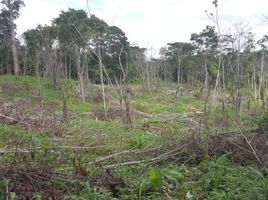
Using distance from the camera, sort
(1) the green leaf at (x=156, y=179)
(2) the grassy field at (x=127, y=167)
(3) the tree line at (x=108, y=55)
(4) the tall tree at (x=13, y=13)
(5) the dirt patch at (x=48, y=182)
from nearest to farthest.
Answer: (5) the dirt patch at (x=48, y=182), (2) the grassy field at (x=127, y=167), (1) the green leaf at (x=156, y=179), (3) the tree line at (x=108, y=55), (4) the tall tree at (x=13, y=13)

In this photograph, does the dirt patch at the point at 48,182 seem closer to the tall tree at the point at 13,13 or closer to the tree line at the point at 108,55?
the tree line at the point at 108,55

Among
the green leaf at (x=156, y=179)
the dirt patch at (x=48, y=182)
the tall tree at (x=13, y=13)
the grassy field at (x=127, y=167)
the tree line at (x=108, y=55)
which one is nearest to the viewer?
the dirt patch at (x=48, y=182)

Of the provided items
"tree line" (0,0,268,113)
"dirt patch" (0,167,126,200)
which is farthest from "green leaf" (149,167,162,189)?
"tree line" (0,0,268,113)

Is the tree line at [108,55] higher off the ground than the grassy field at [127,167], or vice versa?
the tree line at [108,55]

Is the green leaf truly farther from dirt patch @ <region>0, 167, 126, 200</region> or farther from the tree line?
the tree line

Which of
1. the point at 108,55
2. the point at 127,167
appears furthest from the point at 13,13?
the point at 127,167

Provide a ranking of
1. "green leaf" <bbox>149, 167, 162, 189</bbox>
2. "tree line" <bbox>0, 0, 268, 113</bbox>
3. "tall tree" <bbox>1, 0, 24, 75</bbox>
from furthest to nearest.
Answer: "tall tree" <bbox>1, 0, 24, 75</bbox> → "tree line" <bbox>0, 0, 268, 113</bbox> → "green leaf" <bbox>149, 167, 162, 189</bbox>

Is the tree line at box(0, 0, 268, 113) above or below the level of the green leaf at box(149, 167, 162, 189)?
above

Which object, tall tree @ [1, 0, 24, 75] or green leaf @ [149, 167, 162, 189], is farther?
tall tree @ [1, 0, 24, 75]

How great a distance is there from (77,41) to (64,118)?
16.1 meters

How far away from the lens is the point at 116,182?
4.55 meters

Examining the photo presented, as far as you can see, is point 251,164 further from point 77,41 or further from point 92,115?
point 77,41

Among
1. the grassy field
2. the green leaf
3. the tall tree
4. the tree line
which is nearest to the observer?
the grassy field

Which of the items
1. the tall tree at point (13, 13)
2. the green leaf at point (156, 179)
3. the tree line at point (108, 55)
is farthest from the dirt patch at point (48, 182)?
the tall tree at point (13, 13)
